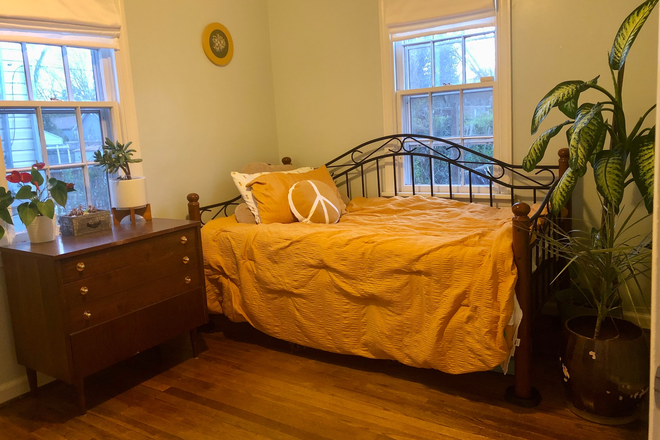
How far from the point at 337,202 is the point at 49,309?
1.59m

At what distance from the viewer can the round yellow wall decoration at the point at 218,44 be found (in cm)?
326

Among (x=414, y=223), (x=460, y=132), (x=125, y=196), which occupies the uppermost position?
(x=460, y=132)

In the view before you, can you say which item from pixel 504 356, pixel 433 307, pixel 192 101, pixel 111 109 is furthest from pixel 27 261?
pixel 504 356

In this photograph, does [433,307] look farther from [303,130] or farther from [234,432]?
[303,130]

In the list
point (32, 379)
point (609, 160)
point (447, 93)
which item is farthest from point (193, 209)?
point (609, 160)

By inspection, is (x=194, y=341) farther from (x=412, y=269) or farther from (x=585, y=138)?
(x=585, y=138)

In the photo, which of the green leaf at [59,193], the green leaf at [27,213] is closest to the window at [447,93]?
the green leaf at [59,193]

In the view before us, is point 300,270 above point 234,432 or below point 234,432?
above

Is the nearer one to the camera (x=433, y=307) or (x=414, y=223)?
(x=433, y=307)

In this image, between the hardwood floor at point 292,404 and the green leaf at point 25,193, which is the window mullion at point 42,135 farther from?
the hardwood floor at point 292,404

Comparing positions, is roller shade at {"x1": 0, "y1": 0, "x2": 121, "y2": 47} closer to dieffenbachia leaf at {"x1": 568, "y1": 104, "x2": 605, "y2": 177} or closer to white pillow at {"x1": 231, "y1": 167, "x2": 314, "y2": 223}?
white pillow at {"x1": 231, "y1": 167, "x2": 314, "y2": 223}

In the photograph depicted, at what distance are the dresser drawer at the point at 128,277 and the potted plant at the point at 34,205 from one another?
305 millimetres

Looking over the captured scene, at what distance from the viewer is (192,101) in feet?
10.5

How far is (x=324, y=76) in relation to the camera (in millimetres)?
3605
